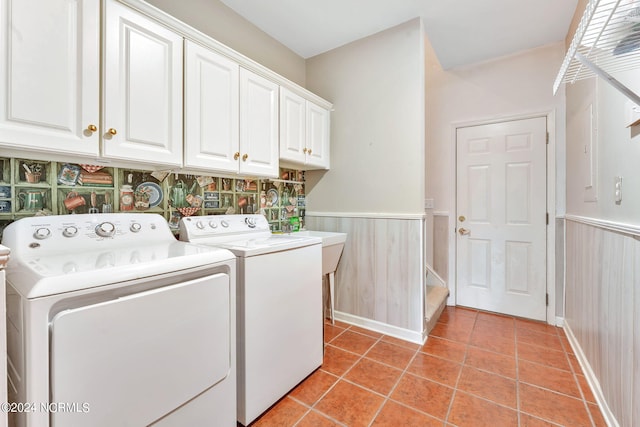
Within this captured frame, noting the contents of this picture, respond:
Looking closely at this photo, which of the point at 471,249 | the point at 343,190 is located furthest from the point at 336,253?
the point at 471,249

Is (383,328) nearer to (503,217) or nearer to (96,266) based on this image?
(503,217)

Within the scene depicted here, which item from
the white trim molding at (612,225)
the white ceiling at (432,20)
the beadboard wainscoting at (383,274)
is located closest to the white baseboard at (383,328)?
the beadboard wainscoting at (383,274)

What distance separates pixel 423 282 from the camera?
2295 mm

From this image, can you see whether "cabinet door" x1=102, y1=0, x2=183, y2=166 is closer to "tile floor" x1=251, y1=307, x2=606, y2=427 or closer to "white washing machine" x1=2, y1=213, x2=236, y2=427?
"white washing machine" x1=2, y1=213, x2=236, y2=427

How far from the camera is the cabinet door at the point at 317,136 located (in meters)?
2.50

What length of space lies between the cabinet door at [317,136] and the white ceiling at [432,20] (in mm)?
644

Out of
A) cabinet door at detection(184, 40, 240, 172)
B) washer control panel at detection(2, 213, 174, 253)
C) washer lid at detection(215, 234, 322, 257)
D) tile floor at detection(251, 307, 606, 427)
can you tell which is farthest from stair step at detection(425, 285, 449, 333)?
washer control panel at detection(2, 213, 174, 253)

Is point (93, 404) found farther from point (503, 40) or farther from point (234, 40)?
point (503, 40)

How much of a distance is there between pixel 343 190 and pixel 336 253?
1.99 ft

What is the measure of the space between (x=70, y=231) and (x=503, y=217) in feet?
10.9

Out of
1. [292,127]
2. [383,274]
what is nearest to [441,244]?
[383,274]

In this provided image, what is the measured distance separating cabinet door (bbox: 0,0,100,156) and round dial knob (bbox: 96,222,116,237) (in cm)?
35

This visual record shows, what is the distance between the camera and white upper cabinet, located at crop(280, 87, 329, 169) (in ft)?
7.36

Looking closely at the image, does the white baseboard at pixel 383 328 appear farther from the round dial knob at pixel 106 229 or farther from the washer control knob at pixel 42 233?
the washer control knob at pixel 42 233
